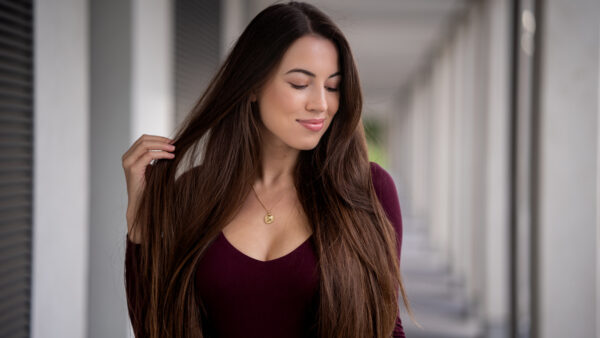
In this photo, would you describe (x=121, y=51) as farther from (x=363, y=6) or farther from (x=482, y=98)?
(x=363, y=6)

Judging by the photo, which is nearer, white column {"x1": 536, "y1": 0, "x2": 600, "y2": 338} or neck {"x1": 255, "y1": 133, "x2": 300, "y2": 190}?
neck {"x1": 255, "y1": 133, "x2": 300, "y2": 190}

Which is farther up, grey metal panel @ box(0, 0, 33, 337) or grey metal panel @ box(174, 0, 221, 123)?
grey metal panel @ box(174, 0, 221, 123)

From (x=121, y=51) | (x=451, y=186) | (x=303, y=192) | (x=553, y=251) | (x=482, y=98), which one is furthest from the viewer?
(x=451, y=186)

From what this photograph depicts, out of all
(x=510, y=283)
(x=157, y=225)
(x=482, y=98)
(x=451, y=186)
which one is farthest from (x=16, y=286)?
(x=451, y=186)

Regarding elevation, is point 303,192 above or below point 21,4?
below

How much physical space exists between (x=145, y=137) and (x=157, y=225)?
0.90 feet

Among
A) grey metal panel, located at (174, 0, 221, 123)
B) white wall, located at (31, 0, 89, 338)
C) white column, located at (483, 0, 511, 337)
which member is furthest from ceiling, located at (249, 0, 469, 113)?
white wall, located at (31, 0, 89, 338)

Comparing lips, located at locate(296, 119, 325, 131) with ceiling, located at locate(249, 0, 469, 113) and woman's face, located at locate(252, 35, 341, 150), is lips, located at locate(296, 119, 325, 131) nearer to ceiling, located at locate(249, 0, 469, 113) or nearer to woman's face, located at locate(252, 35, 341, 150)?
woman's face, located at locate(252, 35, 341, 150)

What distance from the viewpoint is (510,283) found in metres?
3.40

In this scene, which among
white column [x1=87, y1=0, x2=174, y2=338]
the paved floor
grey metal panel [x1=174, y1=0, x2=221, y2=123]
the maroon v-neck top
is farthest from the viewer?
the paved floor

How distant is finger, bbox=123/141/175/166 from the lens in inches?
67.6

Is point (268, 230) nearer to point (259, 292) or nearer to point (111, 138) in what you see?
point (259, 292)

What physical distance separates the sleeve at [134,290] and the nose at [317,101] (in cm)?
70

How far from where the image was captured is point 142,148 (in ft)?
5.63
